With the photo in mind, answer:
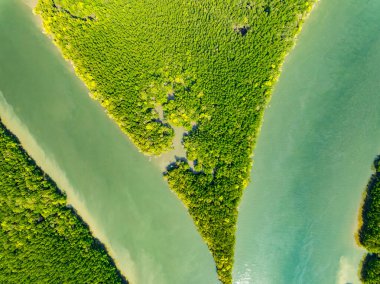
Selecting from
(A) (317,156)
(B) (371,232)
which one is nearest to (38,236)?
(A) (317,156)

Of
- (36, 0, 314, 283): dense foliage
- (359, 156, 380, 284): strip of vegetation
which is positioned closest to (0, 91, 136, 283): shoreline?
(36, 0, 314, 283): dense foliage

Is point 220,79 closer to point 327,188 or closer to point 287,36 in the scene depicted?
point 287,36

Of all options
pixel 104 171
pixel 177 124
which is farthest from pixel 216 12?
pixel 104 171

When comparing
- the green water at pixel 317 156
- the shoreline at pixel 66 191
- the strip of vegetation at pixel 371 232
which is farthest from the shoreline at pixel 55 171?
the strip of vegetation at pixel 371 232

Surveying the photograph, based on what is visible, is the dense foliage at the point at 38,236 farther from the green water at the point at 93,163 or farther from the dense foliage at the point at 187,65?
the dense foliage at the point at 187,65

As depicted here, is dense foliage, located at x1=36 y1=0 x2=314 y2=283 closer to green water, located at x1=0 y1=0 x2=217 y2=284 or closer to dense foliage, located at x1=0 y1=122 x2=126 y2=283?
green water, located at x1=0 y1=0 x2=217 y2=284

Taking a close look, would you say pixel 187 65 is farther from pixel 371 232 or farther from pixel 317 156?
pixel 371 232
